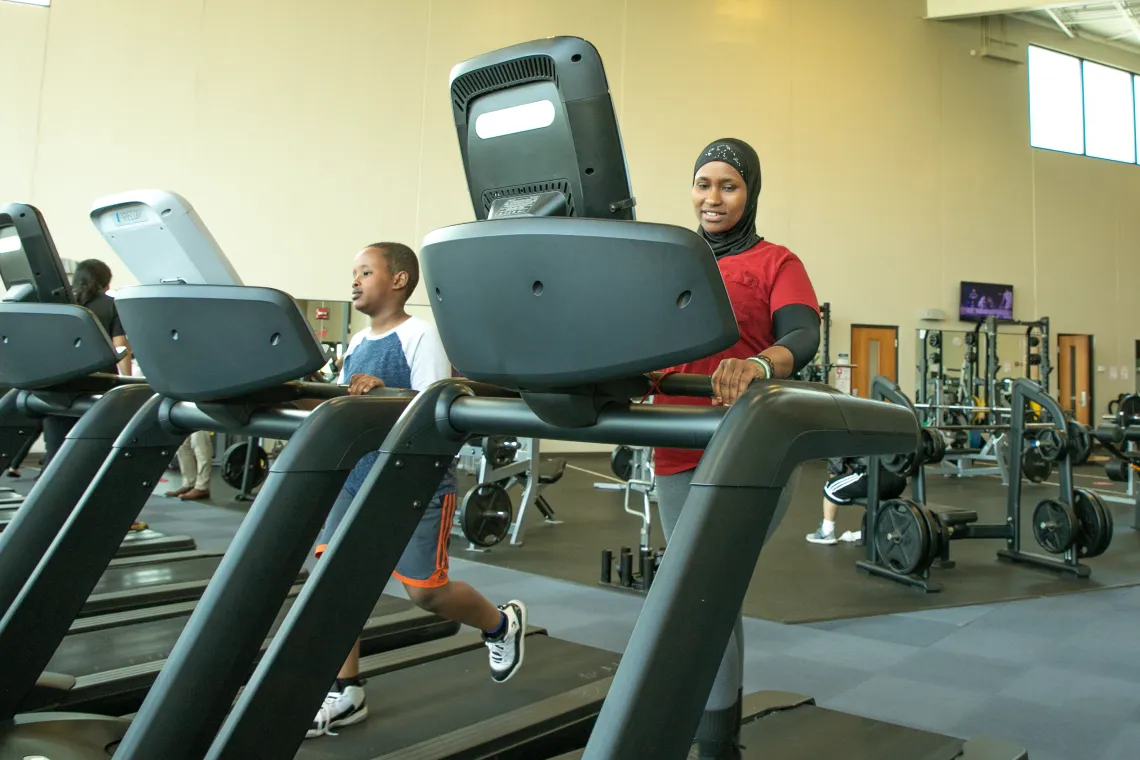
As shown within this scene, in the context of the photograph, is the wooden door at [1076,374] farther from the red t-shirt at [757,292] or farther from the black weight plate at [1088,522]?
the red t-shirt at [757,292]

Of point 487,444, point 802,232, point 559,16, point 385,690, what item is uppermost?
point 559,16

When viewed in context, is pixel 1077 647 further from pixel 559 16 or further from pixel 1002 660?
pixel 559 16

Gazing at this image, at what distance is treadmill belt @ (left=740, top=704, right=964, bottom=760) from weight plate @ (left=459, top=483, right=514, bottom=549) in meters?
2.60

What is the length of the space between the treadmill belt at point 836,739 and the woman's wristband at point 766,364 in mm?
1028

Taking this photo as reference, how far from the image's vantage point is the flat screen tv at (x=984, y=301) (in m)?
13.7

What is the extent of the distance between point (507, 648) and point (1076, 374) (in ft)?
50.0

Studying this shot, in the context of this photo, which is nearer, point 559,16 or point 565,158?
point 565,158

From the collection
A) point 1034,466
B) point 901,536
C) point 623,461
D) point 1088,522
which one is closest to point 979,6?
point 1034,466

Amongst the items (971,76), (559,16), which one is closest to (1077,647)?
(559,16)

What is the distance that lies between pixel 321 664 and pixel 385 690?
1.16m

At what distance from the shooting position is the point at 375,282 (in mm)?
2396

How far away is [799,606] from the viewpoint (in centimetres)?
379

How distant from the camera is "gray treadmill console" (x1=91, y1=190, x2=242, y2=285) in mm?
1772

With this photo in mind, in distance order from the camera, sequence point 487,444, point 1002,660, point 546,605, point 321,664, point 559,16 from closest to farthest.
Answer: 1. point 321,664
2. point 1002,660
3. point 546,605
4. point 487,444
5. point 559,16
